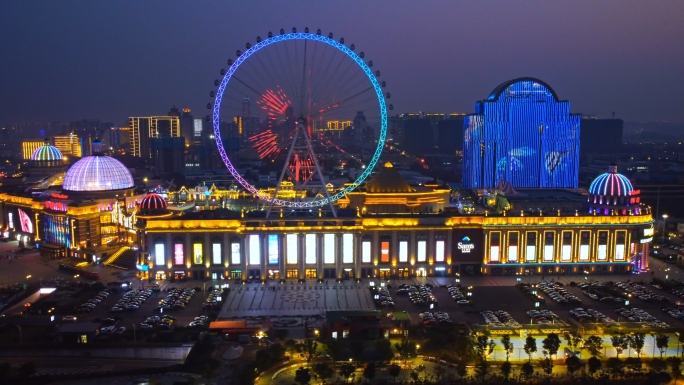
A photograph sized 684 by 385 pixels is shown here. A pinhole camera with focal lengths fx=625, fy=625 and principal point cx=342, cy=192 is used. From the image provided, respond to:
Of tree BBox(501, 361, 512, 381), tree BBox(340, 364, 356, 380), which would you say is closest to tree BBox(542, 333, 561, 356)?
tree BBox(501, 361, 512, 381)

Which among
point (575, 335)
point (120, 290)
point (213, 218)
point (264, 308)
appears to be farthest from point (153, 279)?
point (575, 335)

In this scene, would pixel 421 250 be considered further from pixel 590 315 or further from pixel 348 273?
pixel 590 315

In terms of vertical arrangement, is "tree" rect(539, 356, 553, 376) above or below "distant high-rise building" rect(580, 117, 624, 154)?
below

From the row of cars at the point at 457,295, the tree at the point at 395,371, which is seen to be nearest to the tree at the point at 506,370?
the tree at the point at 395,371

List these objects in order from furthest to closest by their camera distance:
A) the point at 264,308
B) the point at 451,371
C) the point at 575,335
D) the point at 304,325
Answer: the point at 264,308, the point at 304,325, the point at 575,335, the point at 451,371

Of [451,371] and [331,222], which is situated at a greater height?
[331,222]

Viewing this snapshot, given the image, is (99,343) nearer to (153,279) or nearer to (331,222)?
(153,279)

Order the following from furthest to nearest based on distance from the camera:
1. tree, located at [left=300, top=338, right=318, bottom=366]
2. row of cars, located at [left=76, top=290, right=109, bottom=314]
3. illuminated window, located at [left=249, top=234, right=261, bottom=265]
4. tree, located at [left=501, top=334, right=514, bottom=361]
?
illuminated window, located at [left=249, top=234, right=261, bottom=265]
row of cars, located at [left=76, top=290, right=109, bottom=314]
tree, located at [left=501, top=334, right=514, bottom=361]
tree, located at [left=300, top=338, right=318, bottom=366]

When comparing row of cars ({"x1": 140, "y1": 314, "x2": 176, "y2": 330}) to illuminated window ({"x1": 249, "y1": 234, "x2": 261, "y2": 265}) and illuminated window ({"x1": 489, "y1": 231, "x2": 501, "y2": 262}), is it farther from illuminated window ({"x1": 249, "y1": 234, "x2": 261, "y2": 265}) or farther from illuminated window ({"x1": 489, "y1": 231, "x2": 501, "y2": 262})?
illuminated window ({"x1": 489, "y1": 231, "x2": 501, "y2": 262})
